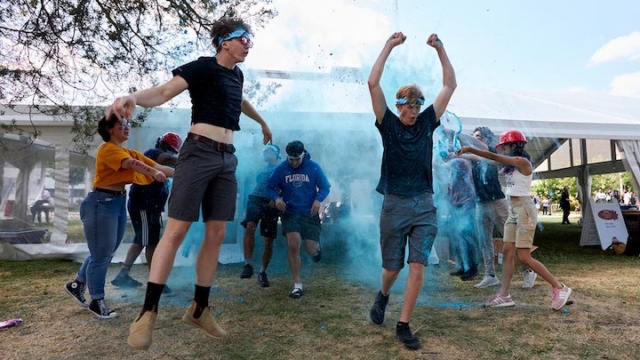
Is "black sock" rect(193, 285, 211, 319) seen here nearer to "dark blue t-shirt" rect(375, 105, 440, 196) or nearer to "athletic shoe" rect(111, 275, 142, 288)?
"dark blue t-shirt" rect(375, 105, 440, 196)

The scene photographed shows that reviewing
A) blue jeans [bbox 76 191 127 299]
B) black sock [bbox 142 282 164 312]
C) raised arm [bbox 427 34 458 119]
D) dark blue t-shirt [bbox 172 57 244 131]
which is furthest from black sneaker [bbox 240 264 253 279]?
raised arm [bbox 427 34 458 119]

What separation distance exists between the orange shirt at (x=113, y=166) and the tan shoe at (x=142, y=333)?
147 centimetres

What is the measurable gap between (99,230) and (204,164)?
1771 millimetres

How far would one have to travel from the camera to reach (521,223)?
4.22 meters

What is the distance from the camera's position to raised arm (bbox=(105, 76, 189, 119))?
2.17 meters

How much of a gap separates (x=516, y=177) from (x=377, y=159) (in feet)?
7.83

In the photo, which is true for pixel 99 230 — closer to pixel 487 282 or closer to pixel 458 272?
pixel 487 282

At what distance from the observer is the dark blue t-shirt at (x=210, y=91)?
259 cm

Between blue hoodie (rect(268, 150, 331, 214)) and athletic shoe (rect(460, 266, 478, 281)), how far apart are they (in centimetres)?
229

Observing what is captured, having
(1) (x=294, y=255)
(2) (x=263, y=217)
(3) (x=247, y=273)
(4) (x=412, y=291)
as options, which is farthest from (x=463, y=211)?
(3) (x=247, y=273)

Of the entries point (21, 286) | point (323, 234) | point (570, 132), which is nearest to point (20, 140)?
point (21, 286)

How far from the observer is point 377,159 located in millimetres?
6406

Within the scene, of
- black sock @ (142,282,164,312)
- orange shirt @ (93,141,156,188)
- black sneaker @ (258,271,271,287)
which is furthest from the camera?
black sneaker @ (258,271,271,287)

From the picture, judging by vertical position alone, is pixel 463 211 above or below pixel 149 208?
below
